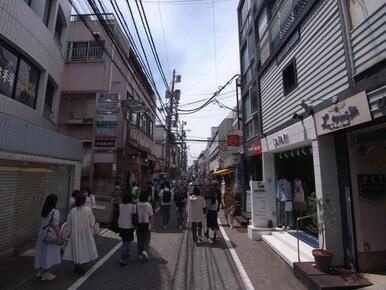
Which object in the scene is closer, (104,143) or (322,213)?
(322,213)

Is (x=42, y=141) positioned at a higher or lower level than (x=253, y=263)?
higher

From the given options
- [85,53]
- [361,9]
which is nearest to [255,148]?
[361,9]

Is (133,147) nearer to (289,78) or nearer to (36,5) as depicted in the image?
(36,5)

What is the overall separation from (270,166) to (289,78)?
3574 millimetres

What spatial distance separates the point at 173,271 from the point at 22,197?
202 inches

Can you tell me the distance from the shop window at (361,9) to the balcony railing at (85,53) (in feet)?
49.3

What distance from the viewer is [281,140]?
1006 centimetres

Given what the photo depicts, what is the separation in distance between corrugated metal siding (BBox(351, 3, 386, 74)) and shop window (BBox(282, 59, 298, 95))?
3.24 m

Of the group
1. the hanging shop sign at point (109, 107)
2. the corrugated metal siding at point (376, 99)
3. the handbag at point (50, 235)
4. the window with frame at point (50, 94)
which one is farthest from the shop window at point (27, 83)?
the corrugated metal siding at point (376, 99)

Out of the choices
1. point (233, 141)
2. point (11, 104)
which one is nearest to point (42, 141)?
point (11, 104)

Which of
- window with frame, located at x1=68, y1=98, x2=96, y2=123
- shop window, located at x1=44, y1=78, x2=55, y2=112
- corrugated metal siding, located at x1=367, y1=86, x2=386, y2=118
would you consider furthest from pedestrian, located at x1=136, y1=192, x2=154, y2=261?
window with frame, located at x1=68, y1=98, x2=96, y2=123

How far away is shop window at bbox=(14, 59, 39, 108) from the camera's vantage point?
412 inches

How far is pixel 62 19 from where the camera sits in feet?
47.2

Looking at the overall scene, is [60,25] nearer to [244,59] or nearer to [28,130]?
[28,130]
